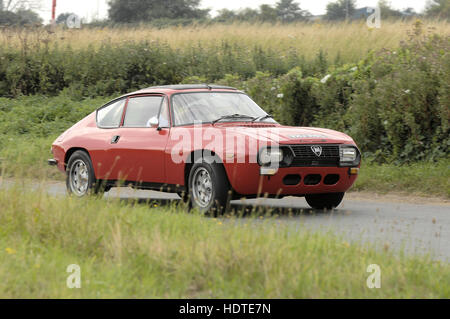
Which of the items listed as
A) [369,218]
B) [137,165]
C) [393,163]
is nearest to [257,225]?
[369,218]

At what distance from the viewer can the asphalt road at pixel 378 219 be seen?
25.3 feet

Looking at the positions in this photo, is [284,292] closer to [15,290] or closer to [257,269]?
[257,269]

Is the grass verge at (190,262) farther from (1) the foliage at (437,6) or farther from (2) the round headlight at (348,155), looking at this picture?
(1) the foliage at (437,6)

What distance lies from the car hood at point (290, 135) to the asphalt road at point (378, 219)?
2.93 ft

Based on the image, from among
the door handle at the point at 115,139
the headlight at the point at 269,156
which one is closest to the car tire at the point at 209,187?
the headlight at the point at 269,156

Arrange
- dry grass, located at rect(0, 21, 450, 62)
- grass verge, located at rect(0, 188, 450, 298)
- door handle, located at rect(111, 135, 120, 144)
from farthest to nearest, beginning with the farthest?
dry grass, located at rect(0, 21, 450, 62) < door handle, located at rect(111, 135, 120, 144) < grass verge, located at rect(0, 188, 450, 298)

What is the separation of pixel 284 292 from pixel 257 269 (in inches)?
18.5

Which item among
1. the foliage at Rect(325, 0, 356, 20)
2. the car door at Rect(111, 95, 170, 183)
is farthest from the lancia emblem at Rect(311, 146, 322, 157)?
the foliage at Rect(325, 0, 356, 20)

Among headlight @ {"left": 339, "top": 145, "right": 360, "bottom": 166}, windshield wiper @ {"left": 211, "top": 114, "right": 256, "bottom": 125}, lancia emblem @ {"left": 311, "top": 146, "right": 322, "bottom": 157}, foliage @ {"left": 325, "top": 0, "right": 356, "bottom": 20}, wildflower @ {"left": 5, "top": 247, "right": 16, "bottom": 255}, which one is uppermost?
foliage @ {"left": 325, "top": 0, "right": 356, "bottom": 20}

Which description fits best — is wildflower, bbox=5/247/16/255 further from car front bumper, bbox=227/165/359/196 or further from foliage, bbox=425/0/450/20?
foliage, bbox=425/0/450/20

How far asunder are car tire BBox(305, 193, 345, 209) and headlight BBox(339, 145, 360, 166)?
737 mm

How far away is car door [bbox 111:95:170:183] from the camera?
1045 centimetres

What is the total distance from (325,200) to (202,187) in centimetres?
195

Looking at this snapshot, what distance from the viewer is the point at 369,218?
9.88 metres
